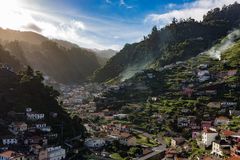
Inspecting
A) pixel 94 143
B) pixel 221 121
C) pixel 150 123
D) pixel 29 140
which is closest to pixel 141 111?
pixel 150 123

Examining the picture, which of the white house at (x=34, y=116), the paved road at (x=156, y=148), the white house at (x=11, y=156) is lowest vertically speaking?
the paved road at (x=156, y=148)

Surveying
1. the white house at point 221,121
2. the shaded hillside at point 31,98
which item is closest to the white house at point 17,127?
the shaded hillside at point 31,98

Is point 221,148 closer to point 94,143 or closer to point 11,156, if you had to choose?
point 94,143

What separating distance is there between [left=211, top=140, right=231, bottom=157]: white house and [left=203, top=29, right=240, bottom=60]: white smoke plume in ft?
257

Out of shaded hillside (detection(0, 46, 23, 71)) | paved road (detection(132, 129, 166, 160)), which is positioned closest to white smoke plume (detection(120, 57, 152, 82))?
shaded hillside (detection(0, 46, 23, 71))

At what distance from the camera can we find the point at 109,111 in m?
105

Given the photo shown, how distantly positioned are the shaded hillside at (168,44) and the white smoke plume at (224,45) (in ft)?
19.1

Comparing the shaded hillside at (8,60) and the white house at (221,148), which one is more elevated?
the shaded hillside at (8,60)

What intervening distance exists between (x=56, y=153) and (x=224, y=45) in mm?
108587

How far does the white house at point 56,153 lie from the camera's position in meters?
59.8

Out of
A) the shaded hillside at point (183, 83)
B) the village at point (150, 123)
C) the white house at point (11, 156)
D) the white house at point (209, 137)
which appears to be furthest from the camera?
the shaded hillside at point (183, 83)

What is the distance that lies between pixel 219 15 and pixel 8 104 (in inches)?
5706

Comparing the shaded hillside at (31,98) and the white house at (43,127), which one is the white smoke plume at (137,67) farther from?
the white house at (43,127)

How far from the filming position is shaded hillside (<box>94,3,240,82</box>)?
163 metres
